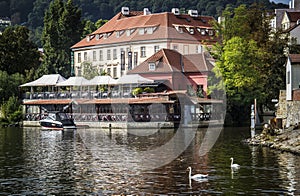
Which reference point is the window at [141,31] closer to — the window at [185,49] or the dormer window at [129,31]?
the dormer window at [129,31]

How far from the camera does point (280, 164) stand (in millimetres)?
32812

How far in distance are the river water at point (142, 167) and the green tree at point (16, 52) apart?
40.1 meters

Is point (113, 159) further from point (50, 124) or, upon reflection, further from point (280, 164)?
point (50, 124)

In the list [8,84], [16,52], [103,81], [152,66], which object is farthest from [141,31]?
[103,81]

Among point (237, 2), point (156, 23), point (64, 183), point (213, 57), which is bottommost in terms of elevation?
point (64, 183)

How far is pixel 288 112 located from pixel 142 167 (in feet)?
59.2

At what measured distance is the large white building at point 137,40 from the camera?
90.8m

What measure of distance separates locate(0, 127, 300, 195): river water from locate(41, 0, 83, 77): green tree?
49423mm

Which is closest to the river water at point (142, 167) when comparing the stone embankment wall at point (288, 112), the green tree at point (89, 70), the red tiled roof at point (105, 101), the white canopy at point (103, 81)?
the stone embankment wall at point (288, 112)

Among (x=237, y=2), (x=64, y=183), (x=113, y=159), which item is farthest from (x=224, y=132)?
(x=237, y=2)

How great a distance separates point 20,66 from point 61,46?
1301cm

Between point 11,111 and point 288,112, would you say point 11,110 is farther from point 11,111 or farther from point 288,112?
point 288,112

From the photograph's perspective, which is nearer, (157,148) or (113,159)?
(113,159)

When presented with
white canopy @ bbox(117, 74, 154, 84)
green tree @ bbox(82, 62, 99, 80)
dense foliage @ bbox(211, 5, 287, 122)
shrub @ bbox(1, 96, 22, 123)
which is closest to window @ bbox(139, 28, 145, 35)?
green tree @ bbox(82, 62, 99, 80)
